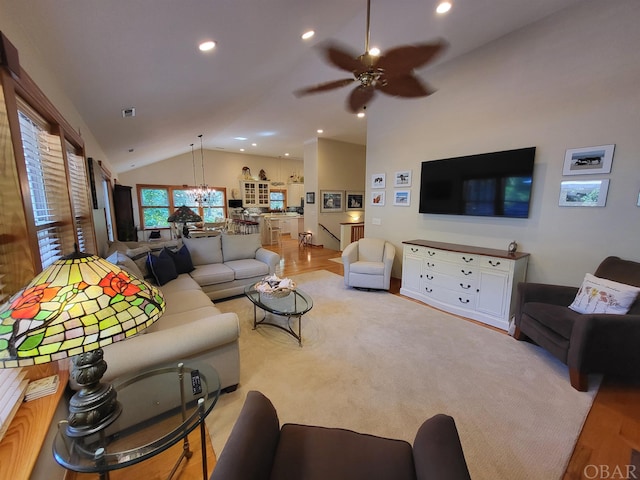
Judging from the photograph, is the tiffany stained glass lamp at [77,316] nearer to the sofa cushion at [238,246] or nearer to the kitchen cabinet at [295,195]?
the sofa cushion at [238,246]

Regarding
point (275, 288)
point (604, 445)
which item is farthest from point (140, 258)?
point (604, 445)

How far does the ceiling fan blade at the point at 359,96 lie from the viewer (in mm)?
2408

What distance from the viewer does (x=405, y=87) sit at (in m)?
2.30

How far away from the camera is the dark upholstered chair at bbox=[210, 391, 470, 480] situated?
87 centimetres

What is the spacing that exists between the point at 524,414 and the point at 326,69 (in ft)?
14.0

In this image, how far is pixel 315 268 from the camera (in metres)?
5.61

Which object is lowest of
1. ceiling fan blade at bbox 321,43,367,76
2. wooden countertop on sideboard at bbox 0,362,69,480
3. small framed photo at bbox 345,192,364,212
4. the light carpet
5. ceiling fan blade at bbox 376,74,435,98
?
the light carpet

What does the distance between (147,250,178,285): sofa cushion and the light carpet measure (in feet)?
3.82

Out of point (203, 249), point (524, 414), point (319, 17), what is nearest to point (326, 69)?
point (319, 17)

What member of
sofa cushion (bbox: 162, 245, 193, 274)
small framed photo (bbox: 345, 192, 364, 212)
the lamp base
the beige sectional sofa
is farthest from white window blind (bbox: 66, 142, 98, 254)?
small framed photo (bbox: 345, 192, 364, 212)

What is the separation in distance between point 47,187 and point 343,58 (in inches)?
100.0

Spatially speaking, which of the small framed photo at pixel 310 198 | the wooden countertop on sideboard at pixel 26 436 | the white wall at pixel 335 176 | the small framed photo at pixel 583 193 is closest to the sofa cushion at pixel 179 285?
the wooden countertop on sideboard at pixel 26 436

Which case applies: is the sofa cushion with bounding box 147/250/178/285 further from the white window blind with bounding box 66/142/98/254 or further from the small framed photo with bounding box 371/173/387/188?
the small framed photo with bounding box 371/173/387/188

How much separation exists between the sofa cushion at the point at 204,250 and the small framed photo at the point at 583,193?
15.2 ft
